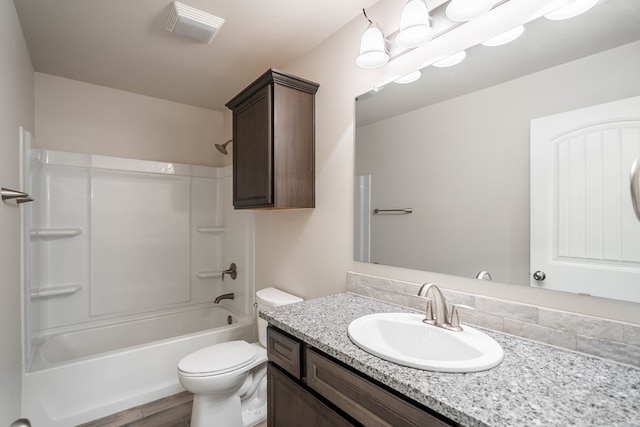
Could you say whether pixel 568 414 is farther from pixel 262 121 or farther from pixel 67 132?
pixel 67 132

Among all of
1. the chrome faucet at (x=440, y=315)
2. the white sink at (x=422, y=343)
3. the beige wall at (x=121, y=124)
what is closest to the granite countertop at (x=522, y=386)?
the white sink at (x=422, y=343)

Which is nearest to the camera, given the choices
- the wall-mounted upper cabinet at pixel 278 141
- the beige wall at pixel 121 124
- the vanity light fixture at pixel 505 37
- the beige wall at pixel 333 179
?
the vanity light fixture at pixel 505 37

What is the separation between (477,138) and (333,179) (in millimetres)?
846

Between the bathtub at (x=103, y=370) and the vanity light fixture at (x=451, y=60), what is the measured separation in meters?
2.27

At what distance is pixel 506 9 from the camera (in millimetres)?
1119

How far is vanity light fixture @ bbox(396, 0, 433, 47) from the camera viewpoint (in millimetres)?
1247

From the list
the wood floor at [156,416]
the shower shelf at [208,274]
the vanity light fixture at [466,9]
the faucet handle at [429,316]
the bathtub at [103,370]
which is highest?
the vanity light fixture at [466,9]

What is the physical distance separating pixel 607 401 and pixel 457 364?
31 centimetres

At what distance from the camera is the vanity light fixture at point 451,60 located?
48.9 inches

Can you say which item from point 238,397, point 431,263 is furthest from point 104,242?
point 431,263

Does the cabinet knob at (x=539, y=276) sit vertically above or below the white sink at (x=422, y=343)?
above

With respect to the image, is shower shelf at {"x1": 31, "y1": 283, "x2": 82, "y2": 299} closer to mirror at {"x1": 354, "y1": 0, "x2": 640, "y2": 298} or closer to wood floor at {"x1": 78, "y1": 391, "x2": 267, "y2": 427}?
wood floor at {"x1": 78, "y1": 391, "x2": 267, "y2": 427}

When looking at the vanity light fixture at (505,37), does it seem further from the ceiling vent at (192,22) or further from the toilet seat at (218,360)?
the toilet seat at (218,360)

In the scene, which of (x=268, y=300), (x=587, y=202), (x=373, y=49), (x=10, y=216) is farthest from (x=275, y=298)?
(x=587, y=202)
